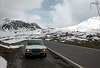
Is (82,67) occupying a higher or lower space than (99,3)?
lower

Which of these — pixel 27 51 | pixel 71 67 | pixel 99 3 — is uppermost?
pixel 99 3

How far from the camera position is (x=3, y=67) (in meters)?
5.99

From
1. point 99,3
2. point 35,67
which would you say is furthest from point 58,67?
point 99,3

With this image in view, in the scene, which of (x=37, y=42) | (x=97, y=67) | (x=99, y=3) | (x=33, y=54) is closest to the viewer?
(x=97, y=67)

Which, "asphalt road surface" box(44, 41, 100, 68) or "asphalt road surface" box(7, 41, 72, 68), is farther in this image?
"asphalt road surface" box(44, 41, 100, 68)

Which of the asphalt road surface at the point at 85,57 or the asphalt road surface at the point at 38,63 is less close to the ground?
the asphalt road surface at the point at 38,63

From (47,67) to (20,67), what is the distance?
167 cm

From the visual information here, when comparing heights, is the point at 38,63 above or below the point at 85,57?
above

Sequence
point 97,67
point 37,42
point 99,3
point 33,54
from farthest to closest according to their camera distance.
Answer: point 99,3, point 37,42, point 33,54, point 97,67

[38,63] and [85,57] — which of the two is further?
[85,57]

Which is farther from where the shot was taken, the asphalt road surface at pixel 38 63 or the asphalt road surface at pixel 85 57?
the asphalt road surface at pixel 85 57

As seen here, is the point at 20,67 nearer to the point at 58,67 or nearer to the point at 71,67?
the point at 58,67

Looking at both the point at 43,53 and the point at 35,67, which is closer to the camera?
the point at 35,67

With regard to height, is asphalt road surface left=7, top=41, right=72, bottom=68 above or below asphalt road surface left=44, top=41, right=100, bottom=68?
above
